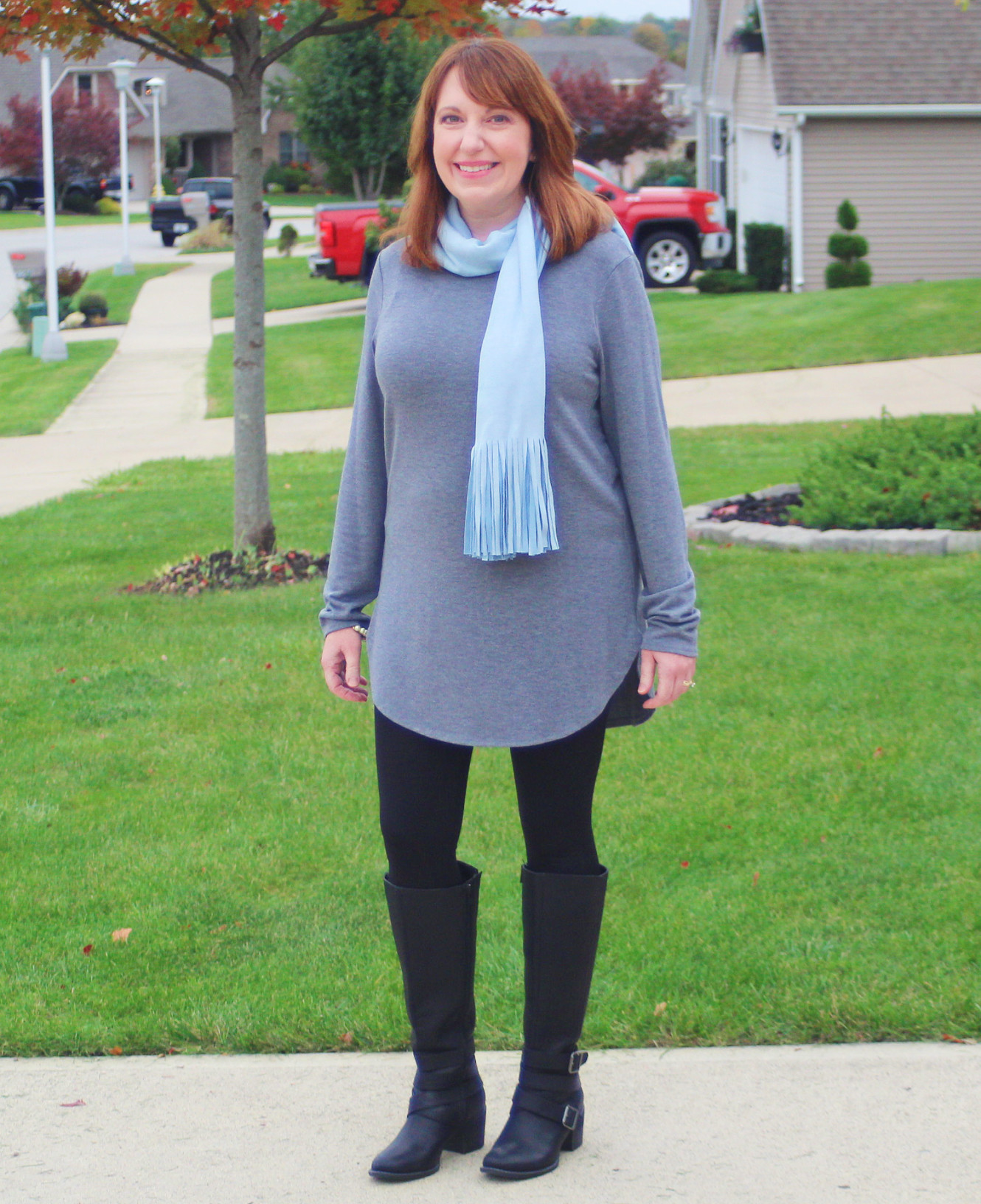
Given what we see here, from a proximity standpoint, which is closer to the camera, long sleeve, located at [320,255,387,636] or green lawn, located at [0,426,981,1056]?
long sleeve, located at [320,255,387,636]

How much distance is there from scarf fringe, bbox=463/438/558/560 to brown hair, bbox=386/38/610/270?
1.13ft

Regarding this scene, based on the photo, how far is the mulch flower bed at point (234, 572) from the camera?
7.12m

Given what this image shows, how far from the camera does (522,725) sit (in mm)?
2412

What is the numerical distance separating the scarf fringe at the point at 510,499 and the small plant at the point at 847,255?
18606 mm

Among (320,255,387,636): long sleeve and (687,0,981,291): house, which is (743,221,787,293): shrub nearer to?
(687,0,981,291): house

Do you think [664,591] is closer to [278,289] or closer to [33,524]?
[33,524]

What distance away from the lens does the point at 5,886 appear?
383 centimetres

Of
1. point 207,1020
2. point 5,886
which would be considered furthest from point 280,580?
point 207,1020

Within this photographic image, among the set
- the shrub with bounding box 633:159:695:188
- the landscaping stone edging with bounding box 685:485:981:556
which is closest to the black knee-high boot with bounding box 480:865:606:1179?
the landscaping stone edging with bounding box 685:485:981:556

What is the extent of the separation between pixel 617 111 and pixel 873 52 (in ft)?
65.5

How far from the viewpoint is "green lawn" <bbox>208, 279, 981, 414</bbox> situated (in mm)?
14664

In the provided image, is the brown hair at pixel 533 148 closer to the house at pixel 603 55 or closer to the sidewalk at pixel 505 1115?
the sidewalk at pixel 505 1115

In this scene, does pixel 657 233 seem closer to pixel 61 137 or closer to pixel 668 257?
pixel 668 257

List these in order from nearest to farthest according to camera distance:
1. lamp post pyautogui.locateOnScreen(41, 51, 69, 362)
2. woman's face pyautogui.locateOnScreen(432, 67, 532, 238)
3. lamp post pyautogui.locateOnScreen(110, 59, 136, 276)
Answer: woman's face pyautogui.locateOnScreen(432, 67, 532, 238), lamp post pyautogui.locateOnScreen(41, 51, 69, 362), lamp post pyautogui.locateOnScreen(110, 59, 136, 276)
